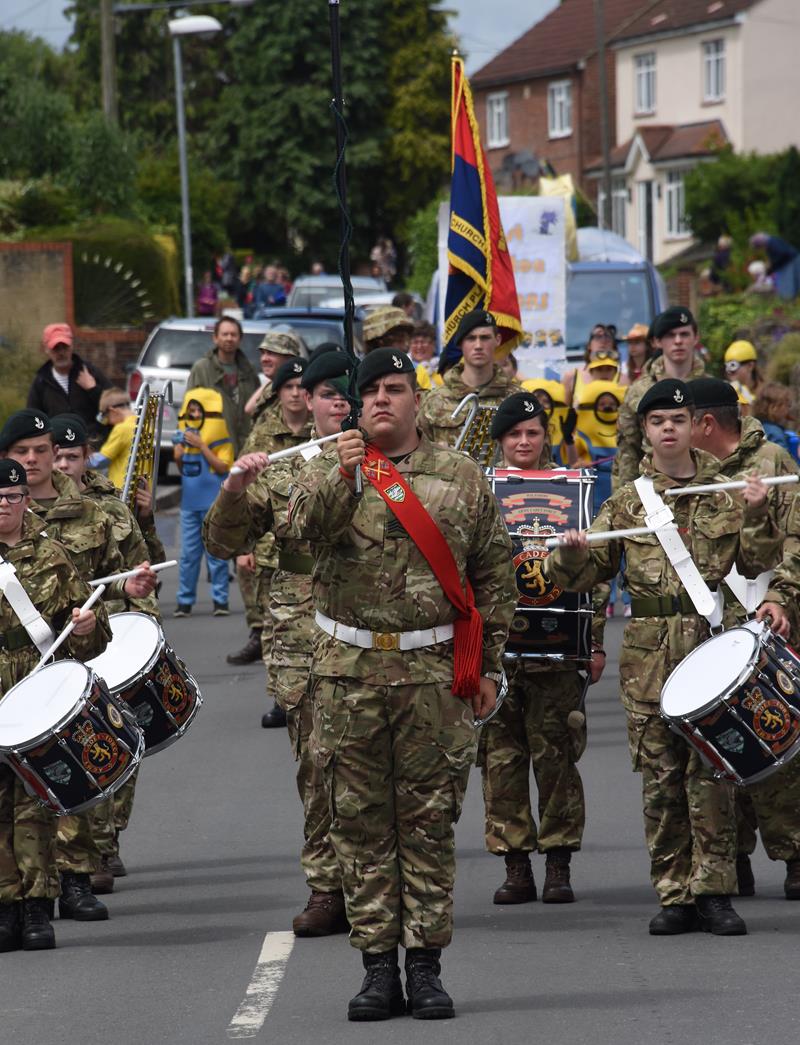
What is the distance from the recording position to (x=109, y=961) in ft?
25.5

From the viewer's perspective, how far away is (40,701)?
766 cm

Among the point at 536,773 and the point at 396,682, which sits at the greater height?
the point at 396,682

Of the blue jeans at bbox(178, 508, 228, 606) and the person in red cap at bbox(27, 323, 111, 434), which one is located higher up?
the person in red cap at bbox(27, 323, 111, 434)

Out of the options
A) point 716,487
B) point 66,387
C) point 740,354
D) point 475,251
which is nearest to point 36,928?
point 716,487

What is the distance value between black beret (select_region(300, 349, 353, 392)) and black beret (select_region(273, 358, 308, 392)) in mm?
1839

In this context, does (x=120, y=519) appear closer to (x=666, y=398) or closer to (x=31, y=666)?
(x=31, y=666)

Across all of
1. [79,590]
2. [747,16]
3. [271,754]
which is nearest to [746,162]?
[747,16]

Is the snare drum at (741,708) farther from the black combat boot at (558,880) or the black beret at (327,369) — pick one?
the black beret at (327,369)

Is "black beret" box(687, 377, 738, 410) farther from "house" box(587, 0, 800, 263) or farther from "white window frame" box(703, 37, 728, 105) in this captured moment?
"white window frame" box(703, 37, 728, 105)

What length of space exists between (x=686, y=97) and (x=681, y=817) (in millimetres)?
60886

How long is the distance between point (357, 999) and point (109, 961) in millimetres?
1384

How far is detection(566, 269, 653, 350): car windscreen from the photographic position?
22.2 metres

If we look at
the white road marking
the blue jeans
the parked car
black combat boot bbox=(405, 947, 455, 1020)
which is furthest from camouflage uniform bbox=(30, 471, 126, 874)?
the parked car

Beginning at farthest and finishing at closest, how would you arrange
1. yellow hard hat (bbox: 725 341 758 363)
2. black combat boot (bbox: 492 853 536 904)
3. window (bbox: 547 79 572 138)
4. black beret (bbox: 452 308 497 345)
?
window (bbox: 547 79 572 138) → yellow hard hat (bbox: 725 341 758 363) → black beret (bbox: 452 308 497 345) → black combat boot (bbox: 492 853 536 904)
